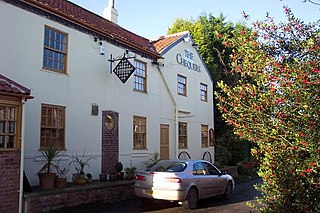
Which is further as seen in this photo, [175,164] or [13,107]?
[175,164]

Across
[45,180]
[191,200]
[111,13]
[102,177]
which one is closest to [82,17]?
[111,13]

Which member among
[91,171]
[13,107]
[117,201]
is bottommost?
[117,201]

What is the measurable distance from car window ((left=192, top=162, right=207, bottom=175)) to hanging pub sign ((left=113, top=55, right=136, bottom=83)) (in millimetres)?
4826

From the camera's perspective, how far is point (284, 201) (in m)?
4.84

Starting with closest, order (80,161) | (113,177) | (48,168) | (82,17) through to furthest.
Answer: (48,168), (80,161), (113,177), (82,17)

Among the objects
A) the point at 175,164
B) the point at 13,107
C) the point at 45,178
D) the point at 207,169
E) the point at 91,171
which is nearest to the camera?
the point at 13,107

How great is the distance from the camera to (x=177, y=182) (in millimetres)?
10086

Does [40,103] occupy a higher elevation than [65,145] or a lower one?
higher

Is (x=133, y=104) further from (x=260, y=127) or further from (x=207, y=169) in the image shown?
(x=260, y=127)

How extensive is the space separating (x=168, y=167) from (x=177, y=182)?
0.85 metres

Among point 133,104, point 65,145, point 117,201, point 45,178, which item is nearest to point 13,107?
point 45,178

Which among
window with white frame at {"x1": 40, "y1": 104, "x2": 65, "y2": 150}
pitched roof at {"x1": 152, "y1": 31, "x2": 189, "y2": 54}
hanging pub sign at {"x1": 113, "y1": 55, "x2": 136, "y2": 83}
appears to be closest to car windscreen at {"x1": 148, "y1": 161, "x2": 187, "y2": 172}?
window with white frame at {"x1": 40, "y1": 104, "x2": 65, "y2": 150}

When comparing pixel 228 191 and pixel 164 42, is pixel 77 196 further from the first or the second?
pixel 164 42

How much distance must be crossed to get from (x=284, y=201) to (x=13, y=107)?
680 cm
